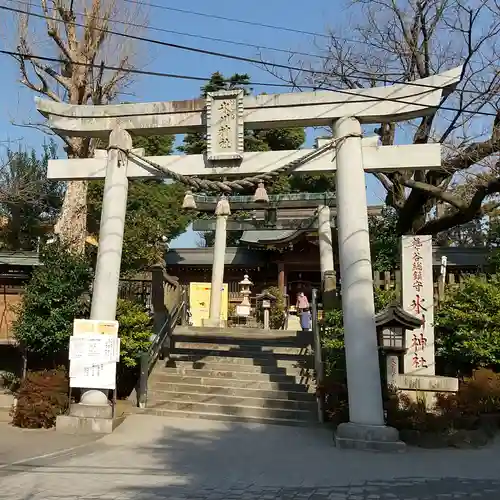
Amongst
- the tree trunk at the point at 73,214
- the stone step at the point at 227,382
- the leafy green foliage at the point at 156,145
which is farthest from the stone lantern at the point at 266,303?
the leafy green foliage at the point at 156,145

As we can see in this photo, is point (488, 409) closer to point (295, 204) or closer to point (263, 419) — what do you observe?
point (263, 419)

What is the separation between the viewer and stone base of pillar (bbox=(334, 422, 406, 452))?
30.5ft

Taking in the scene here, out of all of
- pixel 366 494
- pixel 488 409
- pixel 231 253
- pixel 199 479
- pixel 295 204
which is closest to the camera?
pixel 366 494

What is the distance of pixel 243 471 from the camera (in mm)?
7852

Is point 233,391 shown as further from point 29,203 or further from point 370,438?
point 29,203

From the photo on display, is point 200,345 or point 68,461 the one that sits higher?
point 200,345

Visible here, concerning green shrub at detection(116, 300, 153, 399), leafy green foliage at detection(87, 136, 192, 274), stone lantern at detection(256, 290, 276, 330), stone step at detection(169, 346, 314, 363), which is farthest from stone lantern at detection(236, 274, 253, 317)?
green shrub at detection(116, 300, 153, 399)

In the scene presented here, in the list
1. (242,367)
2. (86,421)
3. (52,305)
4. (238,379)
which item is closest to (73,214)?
(52,305)

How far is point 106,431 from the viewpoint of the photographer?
1064cm

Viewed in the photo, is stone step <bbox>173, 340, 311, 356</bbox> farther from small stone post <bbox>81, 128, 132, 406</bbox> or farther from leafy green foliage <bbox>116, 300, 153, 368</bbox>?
small stone post <bbox>81, 128, 132, 406</bbox>

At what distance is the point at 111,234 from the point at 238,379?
181 inches

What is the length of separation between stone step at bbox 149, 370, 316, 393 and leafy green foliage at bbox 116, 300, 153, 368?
2.59 ft

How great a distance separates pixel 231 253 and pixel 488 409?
17955mm

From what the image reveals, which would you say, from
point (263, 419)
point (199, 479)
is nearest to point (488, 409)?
point (263, 419)
